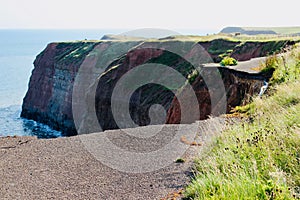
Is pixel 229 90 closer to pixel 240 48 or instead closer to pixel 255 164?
pixel 255 164

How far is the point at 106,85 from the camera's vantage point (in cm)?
4650

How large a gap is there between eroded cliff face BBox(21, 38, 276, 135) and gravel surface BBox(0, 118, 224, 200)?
3.47 metres

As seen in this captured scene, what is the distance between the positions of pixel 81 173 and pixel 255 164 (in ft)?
15.0

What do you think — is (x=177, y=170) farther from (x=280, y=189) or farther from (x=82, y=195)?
(x=280, y=189)

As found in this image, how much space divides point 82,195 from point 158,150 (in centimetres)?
266

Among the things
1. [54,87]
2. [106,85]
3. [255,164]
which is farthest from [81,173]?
[54,87]

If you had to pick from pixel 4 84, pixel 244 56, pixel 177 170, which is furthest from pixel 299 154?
pixel 4 84

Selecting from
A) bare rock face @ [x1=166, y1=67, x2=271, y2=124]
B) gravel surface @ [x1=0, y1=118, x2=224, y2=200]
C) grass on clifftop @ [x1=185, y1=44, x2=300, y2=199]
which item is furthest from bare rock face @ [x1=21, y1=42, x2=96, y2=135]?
grass on clifftop @ [x1=185, y1=44, x2=300, y2=199]

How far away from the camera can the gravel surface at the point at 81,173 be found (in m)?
6.84

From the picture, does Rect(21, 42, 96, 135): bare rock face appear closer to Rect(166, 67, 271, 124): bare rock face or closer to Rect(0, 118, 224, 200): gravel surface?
Rect(166, 67, 271, 124): bare rock face

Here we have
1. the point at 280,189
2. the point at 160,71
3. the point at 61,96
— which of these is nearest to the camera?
the point at 280,189

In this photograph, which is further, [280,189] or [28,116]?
[28,116]

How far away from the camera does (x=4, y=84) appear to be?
3844 inches

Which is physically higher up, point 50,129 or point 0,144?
point 0,144
